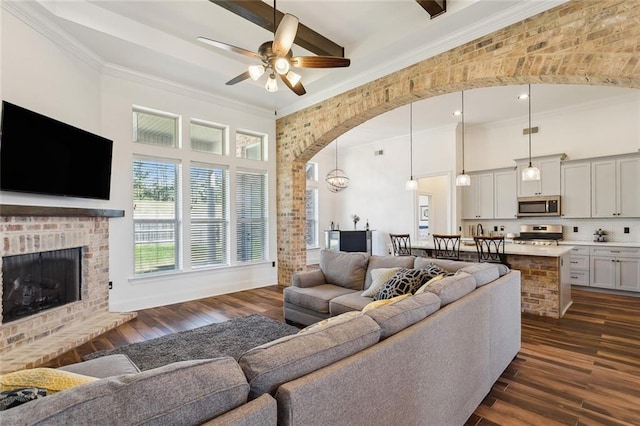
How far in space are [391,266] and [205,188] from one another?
352 cm

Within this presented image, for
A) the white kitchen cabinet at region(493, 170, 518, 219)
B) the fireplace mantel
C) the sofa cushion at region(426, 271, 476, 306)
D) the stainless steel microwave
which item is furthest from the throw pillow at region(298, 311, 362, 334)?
the white kitchen cabinet at region(493, 170, 518, 219)

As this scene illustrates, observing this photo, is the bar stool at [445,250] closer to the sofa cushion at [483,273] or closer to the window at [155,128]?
the sofa cushion at [483,273]

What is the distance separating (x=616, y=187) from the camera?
5352 mm

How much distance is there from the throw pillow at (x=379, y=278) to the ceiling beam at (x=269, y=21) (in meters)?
3.01

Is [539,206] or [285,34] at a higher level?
[285,34]

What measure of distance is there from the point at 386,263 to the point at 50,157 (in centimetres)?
395

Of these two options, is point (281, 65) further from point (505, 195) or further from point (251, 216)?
point (505, 195)

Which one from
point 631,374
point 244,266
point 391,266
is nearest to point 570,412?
point 631,374

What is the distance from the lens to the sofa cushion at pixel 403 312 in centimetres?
154

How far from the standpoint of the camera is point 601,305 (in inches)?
177

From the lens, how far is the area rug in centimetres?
300

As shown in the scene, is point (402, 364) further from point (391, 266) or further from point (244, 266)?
point (244, 266)

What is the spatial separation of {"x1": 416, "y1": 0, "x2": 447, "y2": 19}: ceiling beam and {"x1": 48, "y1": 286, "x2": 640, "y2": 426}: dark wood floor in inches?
142

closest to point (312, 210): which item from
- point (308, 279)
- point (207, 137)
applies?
point (207, 137)
